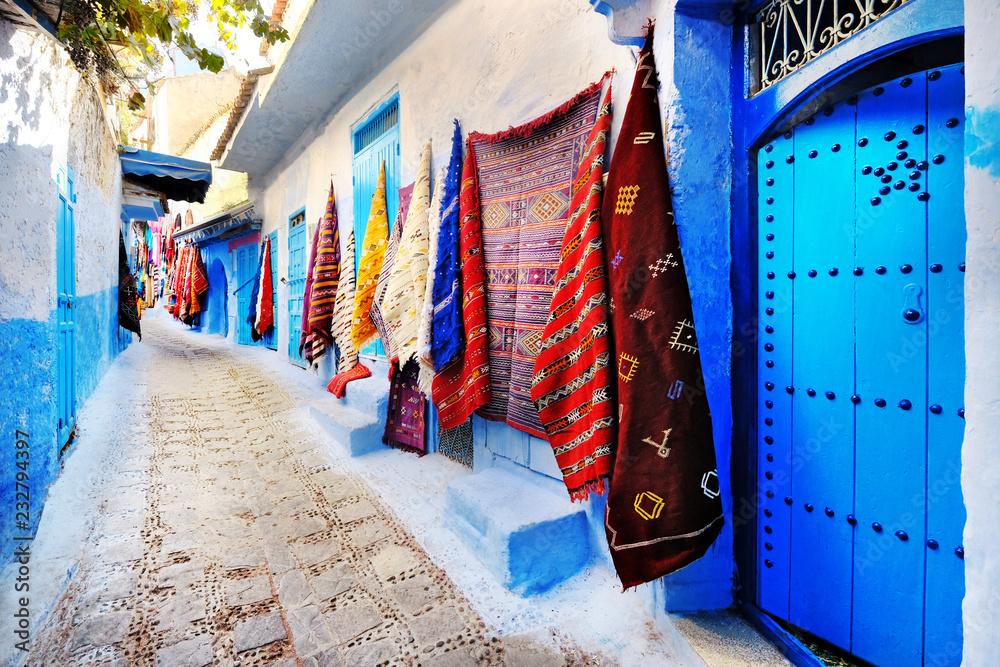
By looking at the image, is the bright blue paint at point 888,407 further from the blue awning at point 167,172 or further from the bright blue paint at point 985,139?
the blue awning at point 167,172

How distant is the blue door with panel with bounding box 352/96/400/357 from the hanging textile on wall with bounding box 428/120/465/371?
1416mm

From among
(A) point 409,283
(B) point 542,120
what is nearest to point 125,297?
(A) point 409,283

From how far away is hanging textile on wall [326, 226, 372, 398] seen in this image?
15.5 feet

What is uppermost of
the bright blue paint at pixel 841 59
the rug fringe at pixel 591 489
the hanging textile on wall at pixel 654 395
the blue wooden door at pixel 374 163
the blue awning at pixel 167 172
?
the blue awning at pixel 167 172

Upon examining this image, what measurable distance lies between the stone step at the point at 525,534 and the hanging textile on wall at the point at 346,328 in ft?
8.27

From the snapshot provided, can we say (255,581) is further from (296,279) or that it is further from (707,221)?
(296,279)

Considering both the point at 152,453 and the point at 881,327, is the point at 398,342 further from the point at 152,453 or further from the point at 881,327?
the point at 881,327

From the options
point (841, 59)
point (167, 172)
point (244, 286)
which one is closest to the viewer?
point (841, 59)

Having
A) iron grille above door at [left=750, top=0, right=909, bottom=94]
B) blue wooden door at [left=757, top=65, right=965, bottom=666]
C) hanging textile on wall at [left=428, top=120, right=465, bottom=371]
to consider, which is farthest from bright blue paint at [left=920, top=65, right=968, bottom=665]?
hanging textile on wall at [left=428, top=120, right=465, bottom=371]

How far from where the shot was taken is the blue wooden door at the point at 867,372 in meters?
1.33

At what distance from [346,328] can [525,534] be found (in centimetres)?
318

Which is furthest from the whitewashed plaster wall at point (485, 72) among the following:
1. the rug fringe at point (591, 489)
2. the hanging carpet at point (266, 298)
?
the hanging carpet at point (266, 298)

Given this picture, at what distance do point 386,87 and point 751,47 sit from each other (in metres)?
3.58

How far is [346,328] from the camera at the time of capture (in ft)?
15.6
